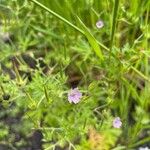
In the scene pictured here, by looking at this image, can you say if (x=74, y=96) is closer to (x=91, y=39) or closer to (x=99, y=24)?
(x=91, y=39)

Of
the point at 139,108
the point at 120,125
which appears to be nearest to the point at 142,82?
the point at 139,108

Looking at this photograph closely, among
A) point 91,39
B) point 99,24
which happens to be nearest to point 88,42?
point 99,24

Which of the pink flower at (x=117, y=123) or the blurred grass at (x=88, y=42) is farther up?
the blurred grass at (x=88, y=42)

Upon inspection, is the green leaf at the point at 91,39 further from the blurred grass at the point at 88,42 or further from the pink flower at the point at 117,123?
the pink flower at the point at 117,123

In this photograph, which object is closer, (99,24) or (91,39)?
(91,39)

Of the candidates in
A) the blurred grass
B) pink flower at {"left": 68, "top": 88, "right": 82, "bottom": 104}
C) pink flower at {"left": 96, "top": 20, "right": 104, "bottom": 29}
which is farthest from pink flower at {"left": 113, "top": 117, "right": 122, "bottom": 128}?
pink flower at {"left": 96, "top": 20, "right": 104, "bottom": 29}

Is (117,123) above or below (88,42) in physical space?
below

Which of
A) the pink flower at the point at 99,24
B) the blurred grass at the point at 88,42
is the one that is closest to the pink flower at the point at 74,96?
the blurred grass at the point at 88,42

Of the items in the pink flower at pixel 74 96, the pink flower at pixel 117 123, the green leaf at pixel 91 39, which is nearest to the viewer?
the green leaf at pixel 91 39

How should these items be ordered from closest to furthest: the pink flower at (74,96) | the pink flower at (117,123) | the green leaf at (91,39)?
the green leaf at (91,39) → the pink flower at (74,96) → the pink flower at (117,123)

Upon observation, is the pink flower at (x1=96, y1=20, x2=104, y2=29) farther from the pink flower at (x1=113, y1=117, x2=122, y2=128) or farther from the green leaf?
the pink flower at (x1=113, y1=117, x2=122, y2=128)

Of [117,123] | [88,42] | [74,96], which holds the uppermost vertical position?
[88,42]

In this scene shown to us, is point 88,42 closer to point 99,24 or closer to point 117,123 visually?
point 99,24

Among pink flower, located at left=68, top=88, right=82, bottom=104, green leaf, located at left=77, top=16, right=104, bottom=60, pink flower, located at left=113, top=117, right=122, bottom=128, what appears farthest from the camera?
pink flower, located at left=113, top=117, right=122, bottom=128
